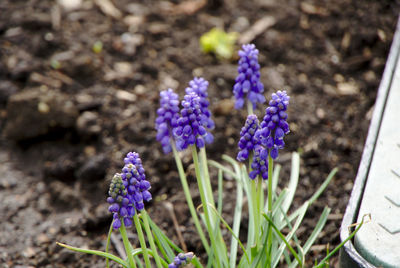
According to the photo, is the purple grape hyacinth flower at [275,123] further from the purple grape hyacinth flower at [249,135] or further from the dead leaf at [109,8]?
the dead leaf at [109,8]

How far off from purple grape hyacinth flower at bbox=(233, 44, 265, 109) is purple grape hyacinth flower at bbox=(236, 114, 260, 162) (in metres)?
0.47

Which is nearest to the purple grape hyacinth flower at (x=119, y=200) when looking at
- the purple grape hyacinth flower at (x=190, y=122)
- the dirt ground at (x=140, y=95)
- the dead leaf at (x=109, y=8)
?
the purple grape hyacinth flower at (x=190, y=122)

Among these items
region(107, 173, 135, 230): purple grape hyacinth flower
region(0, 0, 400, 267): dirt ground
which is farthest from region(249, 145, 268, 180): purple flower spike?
region(0, 0, 400, 267): dirt ground

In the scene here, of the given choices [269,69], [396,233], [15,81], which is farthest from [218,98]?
[396,233]

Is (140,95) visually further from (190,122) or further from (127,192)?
(127,192)

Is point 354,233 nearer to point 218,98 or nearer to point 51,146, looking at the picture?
point 218,98

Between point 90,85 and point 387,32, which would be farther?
point 387,32

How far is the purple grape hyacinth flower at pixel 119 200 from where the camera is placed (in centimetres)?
259

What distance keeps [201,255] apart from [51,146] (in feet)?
5.96

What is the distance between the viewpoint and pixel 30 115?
4770 millimetres

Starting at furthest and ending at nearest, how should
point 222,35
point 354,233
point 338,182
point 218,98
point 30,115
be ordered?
point 222,35 → point 218,98 → point 30,115 → point 338,182 → point 354,233

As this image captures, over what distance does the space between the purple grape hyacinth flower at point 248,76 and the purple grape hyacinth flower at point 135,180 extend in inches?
35.6

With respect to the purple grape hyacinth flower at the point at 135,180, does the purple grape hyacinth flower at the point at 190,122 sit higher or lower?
higher

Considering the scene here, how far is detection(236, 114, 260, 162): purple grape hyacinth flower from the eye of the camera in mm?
2813
